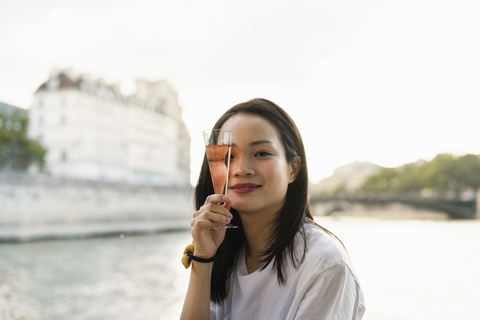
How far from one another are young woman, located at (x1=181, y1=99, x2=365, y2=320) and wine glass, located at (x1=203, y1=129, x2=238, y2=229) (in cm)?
3

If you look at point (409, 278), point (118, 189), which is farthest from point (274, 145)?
point (118, 189)

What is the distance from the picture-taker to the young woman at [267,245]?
84 cm

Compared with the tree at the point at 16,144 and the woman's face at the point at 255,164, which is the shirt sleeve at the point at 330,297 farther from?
the tree at the point at 16,144

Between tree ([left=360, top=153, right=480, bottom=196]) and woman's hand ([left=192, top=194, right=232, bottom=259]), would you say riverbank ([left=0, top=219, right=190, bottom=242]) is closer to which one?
woman's hand ([left=192, top=194, right=232, bottom=259])

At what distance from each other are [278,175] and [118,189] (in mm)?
19522

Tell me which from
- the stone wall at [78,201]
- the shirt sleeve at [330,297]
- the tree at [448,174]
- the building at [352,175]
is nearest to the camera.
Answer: the shirt sleeve at [330,297]

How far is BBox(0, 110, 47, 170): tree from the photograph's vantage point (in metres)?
20.2

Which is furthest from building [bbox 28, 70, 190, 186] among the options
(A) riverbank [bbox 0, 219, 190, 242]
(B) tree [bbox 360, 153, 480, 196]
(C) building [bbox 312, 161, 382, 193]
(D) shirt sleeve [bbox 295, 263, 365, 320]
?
(C) building [bbox 312, 161, 382, 193]

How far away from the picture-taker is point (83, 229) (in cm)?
1706

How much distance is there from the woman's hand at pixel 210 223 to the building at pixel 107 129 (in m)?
22.7

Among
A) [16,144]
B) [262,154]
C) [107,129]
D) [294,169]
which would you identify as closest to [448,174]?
[107,129]

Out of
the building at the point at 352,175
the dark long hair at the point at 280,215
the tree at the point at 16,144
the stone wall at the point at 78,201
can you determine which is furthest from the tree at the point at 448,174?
the dark long hair at the point at 280,215

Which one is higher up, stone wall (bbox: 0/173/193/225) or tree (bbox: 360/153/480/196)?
tree (bbox: 360/153/480/196)

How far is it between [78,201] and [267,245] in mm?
17826
